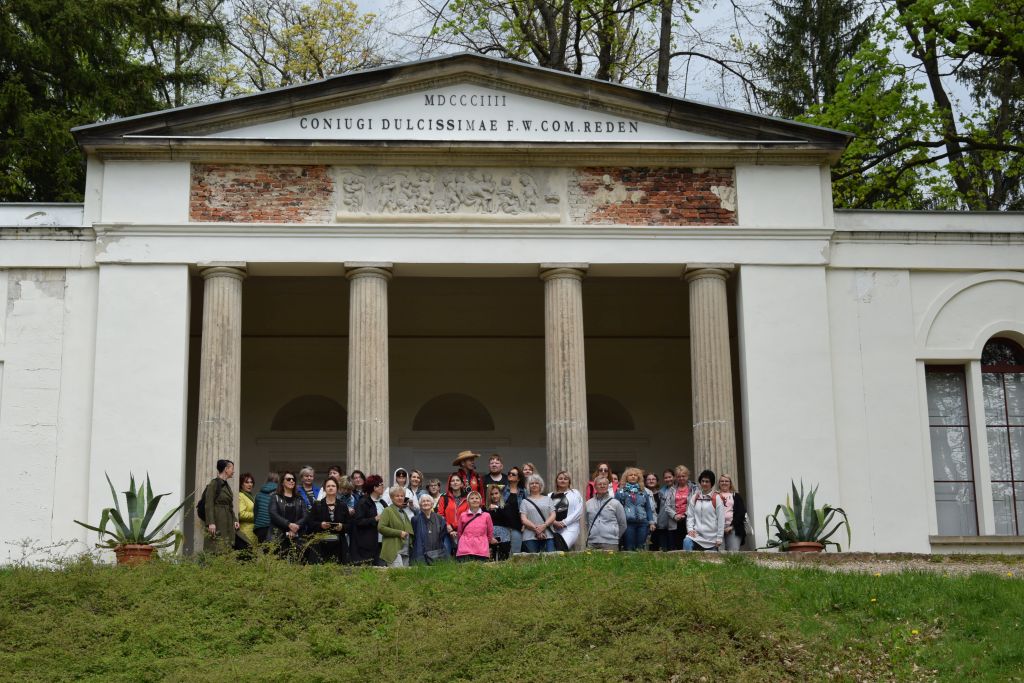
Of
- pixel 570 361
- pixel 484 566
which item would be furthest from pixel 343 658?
pixel 570 361

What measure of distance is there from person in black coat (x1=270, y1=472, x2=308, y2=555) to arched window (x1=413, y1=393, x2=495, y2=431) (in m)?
9.82

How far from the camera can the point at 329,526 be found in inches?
687

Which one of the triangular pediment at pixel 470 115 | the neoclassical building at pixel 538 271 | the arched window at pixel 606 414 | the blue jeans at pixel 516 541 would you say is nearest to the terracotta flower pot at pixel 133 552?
the neoclassical building at pixel 538 271

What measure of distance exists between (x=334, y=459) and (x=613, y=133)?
9.12 meters

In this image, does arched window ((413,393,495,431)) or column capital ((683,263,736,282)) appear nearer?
column capital ((683,263,736,282))

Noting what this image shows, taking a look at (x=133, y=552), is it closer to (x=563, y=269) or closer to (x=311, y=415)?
(x=563, y=269)

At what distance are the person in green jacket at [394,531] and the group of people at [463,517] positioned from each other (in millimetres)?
13

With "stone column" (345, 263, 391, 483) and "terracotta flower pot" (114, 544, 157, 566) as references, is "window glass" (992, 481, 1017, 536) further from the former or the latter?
"terracotta flower pot" (114, 544, 157, 566)

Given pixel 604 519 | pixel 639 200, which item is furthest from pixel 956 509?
pixel 604 519

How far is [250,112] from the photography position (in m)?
22.1

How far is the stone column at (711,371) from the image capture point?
2141cm

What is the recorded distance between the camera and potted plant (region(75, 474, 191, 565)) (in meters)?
18.6

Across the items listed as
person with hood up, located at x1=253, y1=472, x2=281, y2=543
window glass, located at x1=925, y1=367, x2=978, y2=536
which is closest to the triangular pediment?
window glass, located at x1=925, y1=367, x2=978, y2=536

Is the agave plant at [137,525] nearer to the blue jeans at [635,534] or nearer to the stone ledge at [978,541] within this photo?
the blue jeans at [635,534]
